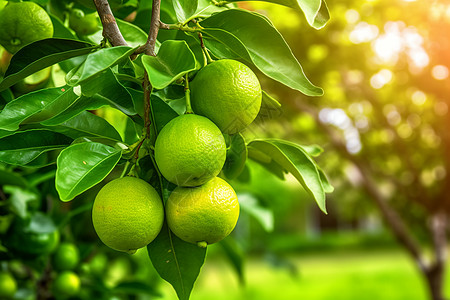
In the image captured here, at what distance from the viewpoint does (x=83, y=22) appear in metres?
0.70

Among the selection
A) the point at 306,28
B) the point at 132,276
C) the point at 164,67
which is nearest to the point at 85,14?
the point at 164,67

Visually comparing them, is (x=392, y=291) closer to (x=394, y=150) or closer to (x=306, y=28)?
(x=394, y=150)

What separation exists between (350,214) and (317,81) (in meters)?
1.66

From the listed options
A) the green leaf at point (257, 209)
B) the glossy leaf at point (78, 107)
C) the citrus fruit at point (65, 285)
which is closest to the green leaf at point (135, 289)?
the citrus fruit at point (65, 285)

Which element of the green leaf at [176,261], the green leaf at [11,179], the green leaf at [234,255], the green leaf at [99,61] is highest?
the green leaf at [99,61]

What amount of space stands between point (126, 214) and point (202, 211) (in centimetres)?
8

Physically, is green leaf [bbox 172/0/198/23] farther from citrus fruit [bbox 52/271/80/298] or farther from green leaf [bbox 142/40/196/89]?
citrus fruit [bbox 52/271/80/298]

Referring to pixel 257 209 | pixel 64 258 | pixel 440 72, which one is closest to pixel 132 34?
pixel 64 258

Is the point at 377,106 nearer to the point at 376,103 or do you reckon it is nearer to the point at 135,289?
the point at 376,103

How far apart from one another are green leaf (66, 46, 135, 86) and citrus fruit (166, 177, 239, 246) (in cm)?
15

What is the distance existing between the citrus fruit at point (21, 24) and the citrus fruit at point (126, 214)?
0.24m

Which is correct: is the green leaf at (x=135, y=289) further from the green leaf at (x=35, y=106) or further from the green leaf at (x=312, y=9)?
the green leaf at (x=312, y=9)

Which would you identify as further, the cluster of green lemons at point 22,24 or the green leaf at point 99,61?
the cluster of green lemons at point 22,24

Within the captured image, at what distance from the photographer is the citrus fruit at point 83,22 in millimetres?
704
